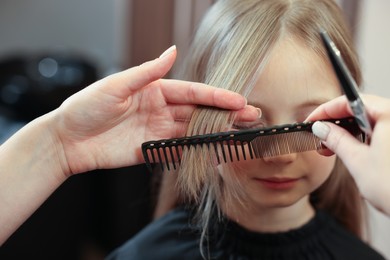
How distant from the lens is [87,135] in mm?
852

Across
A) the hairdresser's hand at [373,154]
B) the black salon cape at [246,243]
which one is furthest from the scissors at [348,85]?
the black salon cape at [246,243]

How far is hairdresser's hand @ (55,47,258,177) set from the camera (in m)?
0.78

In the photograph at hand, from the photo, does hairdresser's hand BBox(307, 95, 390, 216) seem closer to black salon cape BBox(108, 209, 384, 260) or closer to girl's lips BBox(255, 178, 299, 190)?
girl's lips BBox(255, 178, 299, 190)

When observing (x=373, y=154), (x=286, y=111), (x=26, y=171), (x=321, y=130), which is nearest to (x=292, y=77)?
(x=286, y=111)

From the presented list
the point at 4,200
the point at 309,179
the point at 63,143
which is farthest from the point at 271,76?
the point at 4,200

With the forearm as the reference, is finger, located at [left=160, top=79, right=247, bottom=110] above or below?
above

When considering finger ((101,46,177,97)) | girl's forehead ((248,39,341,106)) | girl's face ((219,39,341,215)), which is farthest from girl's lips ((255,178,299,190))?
finger ((101,46,177,97))

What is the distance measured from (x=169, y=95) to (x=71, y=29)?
1.90 m

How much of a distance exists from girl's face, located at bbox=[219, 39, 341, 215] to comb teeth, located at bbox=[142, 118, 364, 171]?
0.16 ft

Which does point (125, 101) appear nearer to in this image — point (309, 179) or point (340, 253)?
point (309, 179)

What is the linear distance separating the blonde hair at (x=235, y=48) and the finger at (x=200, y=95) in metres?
0.02

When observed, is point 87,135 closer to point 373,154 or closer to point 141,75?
point 141,75

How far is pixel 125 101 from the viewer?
816 millimetres

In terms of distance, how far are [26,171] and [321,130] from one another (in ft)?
1.44
